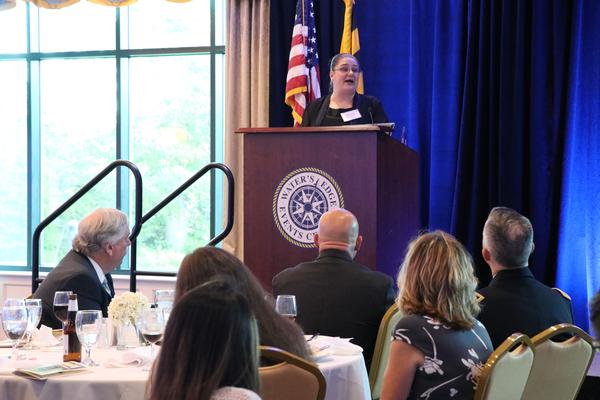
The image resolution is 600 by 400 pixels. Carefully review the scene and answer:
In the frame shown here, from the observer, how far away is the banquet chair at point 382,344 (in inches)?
133

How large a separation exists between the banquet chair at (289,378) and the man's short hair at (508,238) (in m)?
1.34

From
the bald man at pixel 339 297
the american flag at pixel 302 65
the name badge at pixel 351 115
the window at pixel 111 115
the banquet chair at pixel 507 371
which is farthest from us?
the window at pixel 111 115

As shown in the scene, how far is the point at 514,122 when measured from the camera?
642cm

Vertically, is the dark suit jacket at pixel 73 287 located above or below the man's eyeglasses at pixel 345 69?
below

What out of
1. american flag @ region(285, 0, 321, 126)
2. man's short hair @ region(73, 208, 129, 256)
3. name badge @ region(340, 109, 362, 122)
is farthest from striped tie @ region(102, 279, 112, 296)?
american flag @ region(285, 0, 321, 126)

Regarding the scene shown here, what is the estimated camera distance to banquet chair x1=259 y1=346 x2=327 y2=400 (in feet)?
7.06

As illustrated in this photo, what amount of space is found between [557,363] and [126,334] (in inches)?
59.1

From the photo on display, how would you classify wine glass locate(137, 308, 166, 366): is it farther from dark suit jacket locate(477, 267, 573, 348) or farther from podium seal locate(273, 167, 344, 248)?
podium seal locate(273, 167, 344, 248)

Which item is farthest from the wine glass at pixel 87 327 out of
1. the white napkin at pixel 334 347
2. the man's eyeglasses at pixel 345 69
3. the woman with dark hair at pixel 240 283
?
the man's eyeglasses at pixel 345 69

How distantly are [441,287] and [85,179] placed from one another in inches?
248

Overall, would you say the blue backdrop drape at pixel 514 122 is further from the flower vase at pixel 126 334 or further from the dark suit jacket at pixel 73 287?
the flower vase at pixel 126 334

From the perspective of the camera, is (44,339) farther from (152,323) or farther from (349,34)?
(349,34)

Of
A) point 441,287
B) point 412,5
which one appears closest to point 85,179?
point 412,5

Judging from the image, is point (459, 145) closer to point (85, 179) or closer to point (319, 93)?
point (319, 93)
